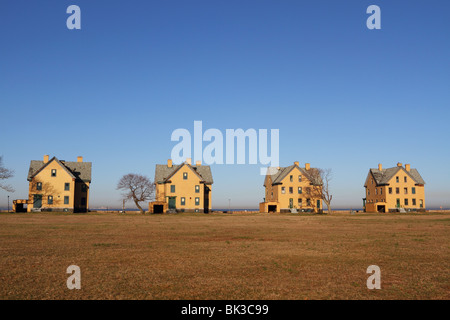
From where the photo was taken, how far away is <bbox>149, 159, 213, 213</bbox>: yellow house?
2817 inches

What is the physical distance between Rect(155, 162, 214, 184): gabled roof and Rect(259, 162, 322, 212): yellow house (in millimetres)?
12798

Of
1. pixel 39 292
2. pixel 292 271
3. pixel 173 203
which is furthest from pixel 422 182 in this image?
pixel 39 292

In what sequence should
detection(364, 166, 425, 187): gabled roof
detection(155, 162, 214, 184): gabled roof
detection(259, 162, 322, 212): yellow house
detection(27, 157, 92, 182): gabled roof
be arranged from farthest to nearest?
detection(364, 166, 425, 187): gabled roof, detection(259, 162, 322, 212): yellow house, detection(155, 162, 214, 184): gabled roof, detection(27, 157, 92, 182): gabled roof

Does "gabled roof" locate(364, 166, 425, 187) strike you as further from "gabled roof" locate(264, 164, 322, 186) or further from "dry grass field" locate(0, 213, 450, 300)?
"dry grass field" locate(0, 213, 450, 300)

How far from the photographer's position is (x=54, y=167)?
68250 mm

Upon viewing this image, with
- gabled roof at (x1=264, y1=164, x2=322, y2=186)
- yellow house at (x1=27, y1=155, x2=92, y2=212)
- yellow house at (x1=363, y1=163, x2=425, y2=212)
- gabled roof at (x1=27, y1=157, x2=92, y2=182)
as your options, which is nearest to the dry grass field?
yellow house at (x1=27, y1=155, x2=92, y2=212)

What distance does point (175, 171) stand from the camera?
72.2 m

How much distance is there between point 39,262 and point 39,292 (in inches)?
181

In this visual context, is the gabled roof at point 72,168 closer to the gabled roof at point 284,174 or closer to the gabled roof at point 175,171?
the gabled roof at point 175,171

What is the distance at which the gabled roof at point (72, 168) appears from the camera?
67875 millimetres

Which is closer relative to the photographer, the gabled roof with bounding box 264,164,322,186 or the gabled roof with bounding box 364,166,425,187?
the gabled roof with bounding box 264,164,322,186

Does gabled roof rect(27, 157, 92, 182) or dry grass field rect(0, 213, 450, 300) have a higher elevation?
gabled roof rect(27, 157, 92, 182)

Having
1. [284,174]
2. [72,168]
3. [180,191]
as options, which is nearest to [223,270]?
[180,191]
